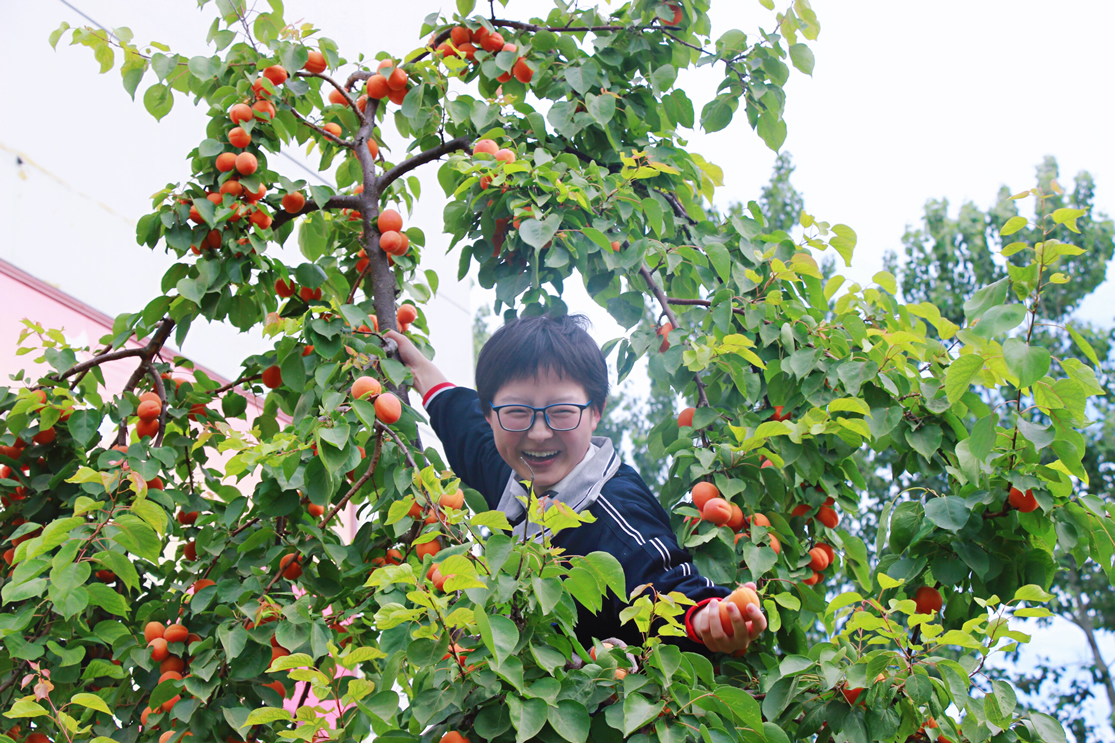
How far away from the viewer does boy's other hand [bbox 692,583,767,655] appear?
1151 mm

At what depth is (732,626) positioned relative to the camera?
116cm

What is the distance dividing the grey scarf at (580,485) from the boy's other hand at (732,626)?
0.85 ft

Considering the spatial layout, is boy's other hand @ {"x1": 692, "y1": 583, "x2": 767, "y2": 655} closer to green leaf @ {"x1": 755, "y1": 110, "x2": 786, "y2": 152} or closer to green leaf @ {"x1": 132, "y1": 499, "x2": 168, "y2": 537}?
green leaf @ {"x1": 132, "y1": 499, "x2": 168, "y2": 537}

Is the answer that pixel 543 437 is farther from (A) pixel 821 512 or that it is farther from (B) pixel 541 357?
(A) pixel 821 512

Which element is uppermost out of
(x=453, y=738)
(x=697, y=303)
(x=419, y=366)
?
(x=697, y=303)

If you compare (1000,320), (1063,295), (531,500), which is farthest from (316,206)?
(1063,295)

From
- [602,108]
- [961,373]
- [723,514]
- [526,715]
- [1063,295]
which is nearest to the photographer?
[526,715]

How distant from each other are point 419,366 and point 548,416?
40 cm

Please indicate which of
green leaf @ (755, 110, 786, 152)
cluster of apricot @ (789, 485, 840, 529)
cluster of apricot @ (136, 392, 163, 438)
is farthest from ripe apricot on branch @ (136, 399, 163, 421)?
green leaf @ (755, 110, 786, 152)

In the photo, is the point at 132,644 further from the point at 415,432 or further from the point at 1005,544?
the point at 1005,544

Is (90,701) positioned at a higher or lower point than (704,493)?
lower

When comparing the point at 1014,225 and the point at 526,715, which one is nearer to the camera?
the point at 526,715

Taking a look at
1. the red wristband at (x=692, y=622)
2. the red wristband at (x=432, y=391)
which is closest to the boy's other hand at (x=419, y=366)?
the red wristband at (x=432, y=391)

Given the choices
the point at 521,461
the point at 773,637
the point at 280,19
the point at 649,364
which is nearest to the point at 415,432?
the point at 521,461
